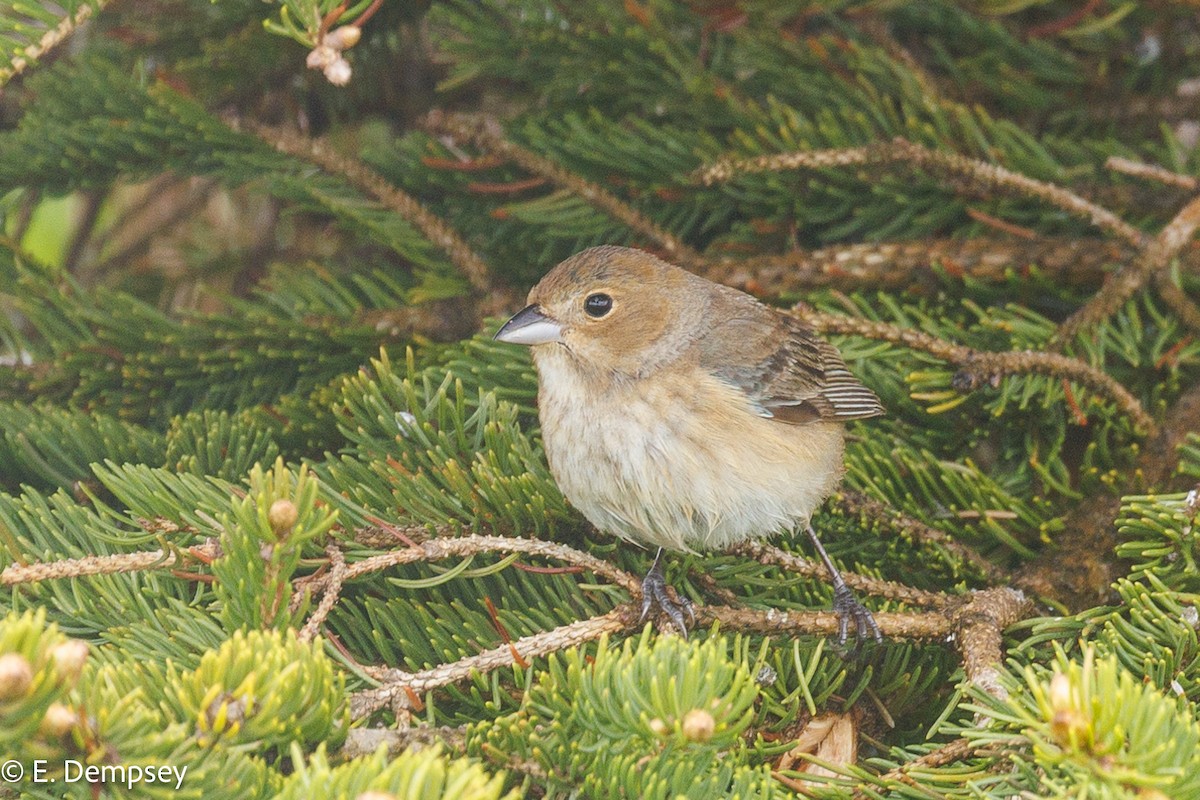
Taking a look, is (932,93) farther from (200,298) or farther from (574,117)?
(200,298)

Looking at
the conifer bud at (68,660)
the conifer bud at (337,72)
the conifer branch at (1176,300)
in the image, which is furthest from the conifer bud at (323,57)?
the conifer branch at (1176,300)

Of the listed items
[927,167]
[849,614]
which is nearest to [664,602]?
[849,614]

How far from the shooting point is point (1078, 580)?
8.95ft

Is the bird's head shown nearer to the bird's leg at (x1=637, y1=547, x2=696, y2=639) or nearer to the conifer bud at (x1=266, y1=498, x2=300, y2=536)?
the bird's leg at (x1=637, y1=547, x2=696, y2=639)

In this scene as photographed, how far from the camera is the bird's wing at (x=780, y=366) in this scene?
3369 mm

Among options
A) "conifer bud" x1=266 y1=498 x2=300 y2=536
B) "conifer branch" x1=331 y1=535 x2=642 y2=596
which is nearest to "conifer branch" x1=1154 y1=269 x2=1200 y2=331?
"conifer branch" x1=331 y1=535 x2=642 y2=596

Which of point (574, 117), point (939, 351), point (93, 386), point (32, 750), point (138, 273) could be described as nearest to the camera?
point (32, 750)

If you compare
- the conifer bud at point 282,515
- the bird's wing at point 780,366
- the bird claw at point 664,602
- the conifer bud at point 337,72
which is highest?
the conifer bud at point 337,72

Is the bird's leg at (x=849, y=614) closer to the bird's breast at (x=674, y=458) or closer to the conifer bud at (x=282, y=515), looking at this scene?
the bird's breast at (x=674, y=458)

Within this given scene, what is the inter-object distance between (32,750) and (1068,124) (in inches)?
147

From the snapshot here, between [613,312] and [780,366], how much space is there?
53 centimetres

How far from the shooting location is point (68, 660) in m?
1.38

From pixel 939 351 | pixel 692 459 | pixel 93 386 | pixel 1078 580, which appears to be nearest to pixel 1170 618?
pixel 1078 580

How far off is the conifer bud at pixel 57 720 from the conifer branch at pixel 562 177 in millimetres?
2421
